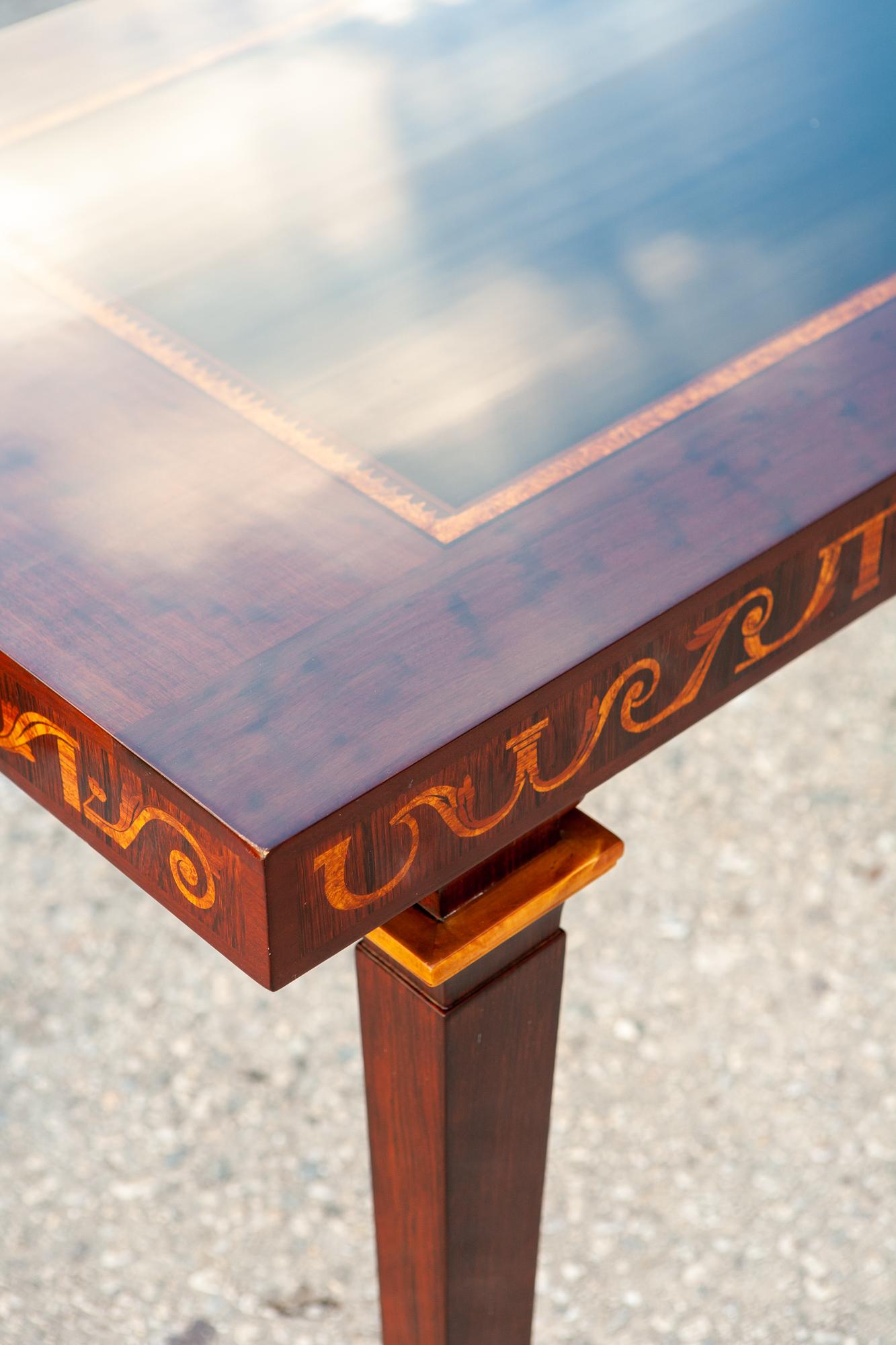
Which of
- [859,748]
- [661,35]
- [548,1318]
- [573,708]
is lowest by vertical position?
[548,1318]

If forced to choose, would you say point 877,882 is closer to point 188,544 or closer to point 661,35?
point 661,35

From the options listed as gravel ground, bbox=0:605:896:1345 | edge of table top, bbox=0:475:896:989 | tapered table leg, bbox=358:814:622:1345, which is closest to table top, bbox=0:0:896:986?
edge of table top, bbox=0:475:896:989

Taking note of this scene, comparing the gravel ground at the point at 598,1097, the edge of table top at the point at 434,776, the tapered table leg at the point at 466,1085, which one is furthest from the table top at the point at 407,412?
the gravel ground at the point at 598,1097

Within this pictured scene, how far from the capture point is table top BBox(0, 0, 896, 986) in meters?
0.66

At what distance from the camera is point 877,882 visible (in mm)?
1602

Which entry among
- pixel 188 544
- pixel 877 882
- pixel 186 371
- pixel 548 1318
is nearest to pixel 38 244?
pixel 186 371

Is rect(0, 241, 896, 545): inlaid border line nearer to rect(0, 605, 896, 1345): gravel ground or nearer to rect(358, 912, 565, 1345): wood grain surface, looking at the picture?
rect(358, 912, 565, 1345): wood grain surface

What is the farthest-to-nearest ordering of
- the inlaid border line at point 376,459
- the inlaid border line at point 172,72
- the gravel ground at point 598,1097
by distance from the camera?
1. the gravel ground at point 598,1097
2. the inlaid border line at point 172,72
3. the inlaid border line at point 376,459

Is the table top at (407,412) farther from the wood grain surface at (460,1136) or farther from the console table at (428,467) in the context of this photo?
the wood grain surface at (460,1136)

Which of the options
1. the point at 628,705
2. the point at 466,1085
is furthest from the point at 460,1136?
the point at 628,705

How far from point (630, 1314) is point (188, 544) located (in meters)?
0.81

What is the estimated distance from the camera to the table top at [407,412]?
2.17 ft

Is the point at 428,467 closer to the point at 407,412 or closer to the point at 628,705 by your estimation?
the point at 407,412

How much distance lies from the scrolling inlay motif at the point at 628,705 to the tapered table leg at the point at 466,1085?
11cm
